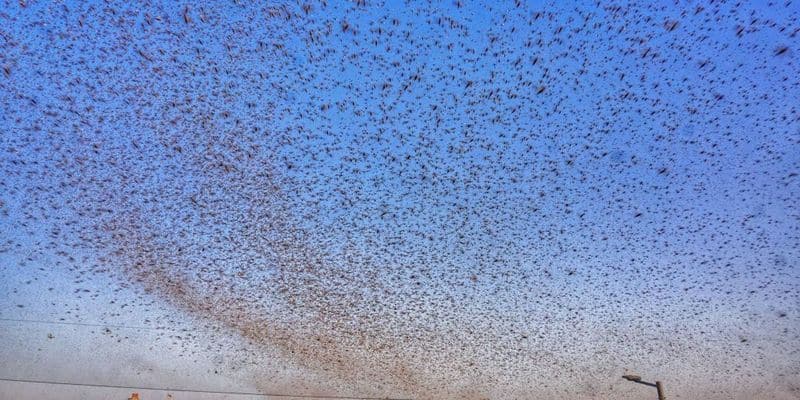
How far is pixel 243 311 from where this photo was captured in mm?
9312

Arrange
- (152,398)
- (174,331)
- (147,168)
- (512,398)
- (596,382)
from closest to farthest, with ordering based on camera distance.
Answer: (147,168) → (174,331) → (596,382) → (512,398) → (152,398)

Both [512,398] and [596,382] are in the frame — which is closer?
[596,382]

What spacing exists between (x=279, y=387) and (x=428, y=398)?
631 centimetres

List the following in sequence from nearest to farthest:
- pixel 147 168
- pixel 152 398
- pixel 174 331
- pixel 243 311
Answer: pixel 147 168
pixel 243 311
pixel 174 331
pixel 152 398

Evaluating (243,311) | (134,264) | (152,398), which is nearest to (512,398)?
(243,311)

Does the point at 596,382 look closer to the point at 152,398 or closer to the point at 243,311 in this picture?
the point at 243,311

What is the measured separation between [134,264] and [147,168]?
115 inches

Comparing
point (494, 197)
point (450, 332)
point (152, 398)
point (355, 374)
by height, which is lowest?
point (152, 398)

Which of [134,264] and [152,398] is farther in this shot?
[152,398]

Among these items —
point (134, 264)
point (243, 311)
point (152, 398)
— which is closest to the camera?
point (134, 264)

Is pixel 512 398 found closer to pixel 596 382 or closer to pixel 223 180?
pixel 596 382

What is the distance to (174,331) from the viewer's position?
35.5ft

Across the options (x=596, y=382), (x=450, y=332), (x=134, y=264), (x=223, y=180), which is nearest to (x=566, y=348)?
(x=450, y=332)

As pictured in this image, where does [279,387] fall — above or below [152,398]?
above
